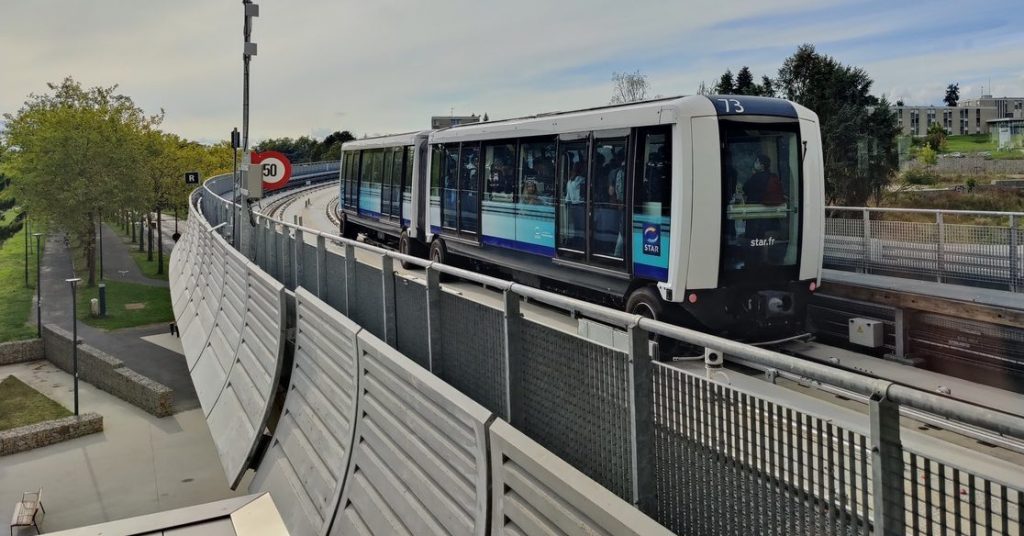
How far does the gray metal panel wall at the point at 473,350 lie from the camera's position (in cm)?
530

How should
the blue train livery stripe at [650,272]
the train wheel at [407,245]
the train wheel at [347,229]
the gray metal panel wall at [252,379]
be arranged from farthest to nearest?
the train wheel at [347,229] < the train wheel at [407,245] < the blue train livery stripe at [650,272] < the gray metal panel wall at [252,379]

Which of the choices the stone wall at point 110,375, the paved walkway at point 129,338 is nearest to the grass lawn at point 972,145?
the paved walkway at point 129,338

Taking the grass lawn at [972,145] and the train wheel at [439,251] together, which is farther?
the grass lawn at [972,145]

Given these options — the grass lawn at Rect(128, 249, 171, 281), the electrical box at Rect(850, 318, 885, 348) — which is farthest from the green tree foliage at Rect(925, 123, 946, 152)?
the grass lawn at Rect(128, 249, 171, 281)

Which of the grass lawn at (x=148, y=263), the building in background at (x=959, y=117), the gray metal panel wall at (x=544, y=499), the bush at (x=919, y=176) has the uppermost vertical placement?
Answer: the building in background at (x=959, y=117)

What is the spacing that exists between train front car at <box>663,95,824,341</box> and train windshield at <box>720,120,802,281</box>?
13mm

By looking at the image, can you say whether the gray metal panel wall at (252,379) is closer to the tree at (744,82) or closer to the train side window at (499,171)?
the train side window at (499,171)

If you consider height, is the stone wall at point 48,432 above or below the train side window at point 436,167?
below

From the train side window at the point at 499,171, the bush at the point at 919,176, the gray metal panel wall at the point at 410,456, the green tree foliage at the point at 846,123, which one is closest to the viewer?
the gray metal panel wall at the point at 410,456

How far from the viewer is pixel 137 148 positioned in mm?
58750

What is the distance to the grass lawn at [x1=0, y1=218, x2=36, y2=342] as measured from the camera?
48625mm

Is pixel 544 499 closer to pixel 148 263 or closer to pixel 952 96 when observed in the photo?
pixel 148 263

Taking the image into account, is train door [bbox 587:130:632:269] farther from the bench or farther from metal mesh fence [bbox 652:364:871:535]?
the bench

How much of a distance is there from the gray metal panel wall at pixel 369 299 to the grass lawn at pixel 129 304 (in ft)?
141
